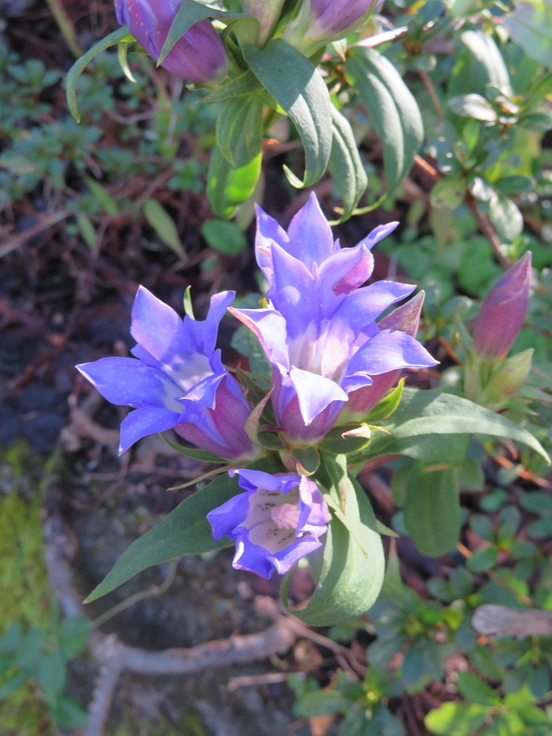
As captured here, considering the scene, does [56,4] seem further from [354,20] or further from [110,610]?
[110,610]

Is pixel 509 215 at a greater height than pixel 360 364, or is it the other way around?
pixel 360 364

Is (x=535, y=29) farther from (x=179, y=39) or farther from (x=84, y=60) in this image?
(x=84, y=60)

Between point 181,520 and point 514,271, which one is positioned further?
point 514,271

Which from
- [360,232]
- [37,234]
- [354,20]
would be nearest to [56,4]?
[37,234]

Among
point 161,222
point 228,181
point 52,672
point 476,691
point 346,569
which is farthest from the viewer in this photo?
point 161,222

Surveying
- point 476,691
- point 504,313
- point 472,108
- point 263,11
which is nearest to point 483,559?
point 476,691

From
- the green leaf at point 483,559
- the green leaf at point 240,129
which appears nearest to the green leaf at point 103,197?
the green leaf at point 240,129

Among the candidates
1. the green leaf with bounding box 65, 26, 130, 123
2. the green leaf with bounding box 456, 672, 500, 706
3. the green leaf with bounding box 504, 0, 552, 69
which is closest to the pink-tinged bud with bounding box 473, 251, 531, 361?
the green leaf with bounding box 504, 0, 552, 69
